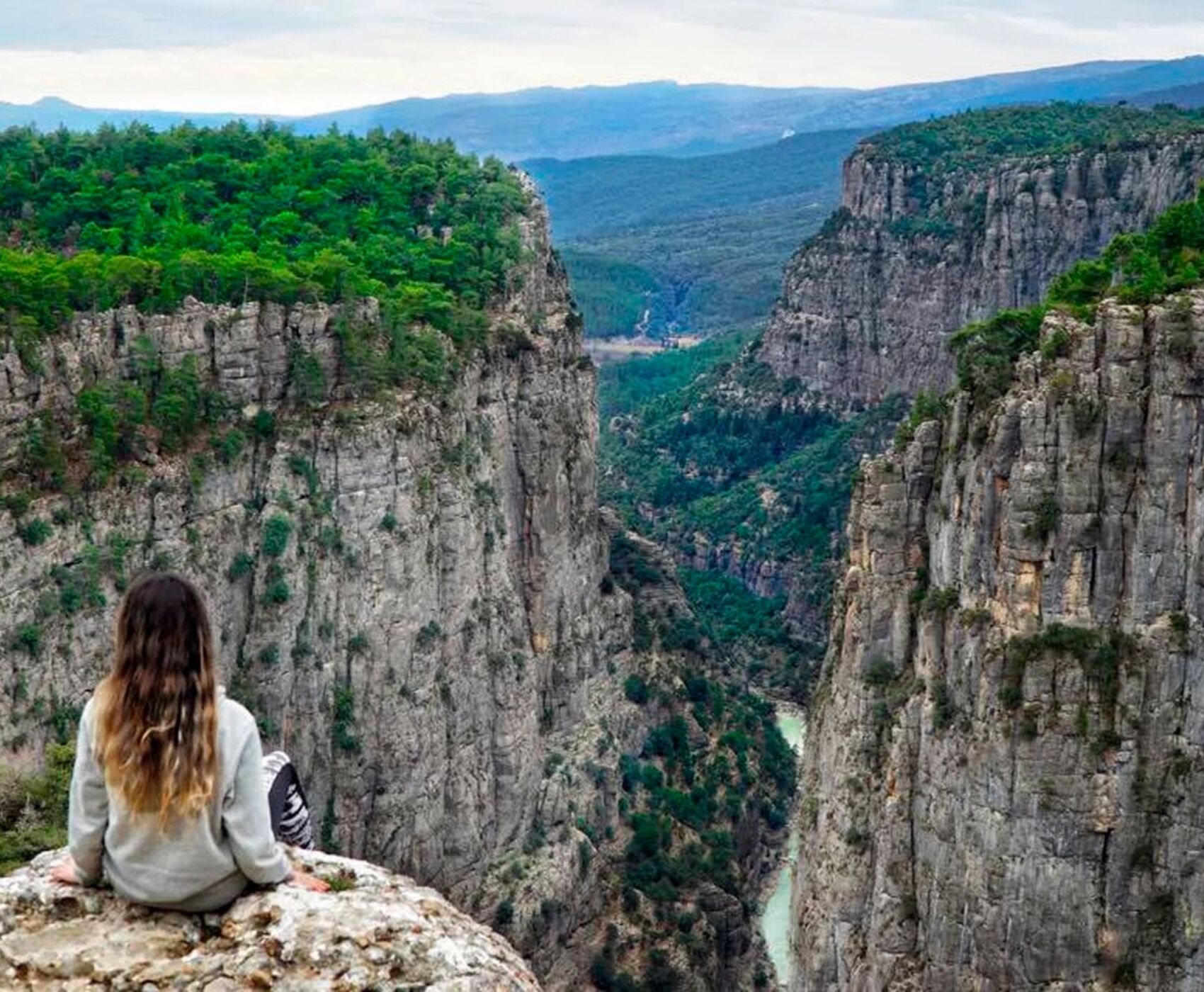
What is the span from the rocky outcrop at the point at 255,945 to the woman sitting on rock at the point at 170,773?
0.19 metres

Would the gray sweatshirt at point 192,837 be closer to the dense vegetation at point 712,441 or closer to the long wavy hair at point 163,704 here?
the long wavy hair at point 163,704

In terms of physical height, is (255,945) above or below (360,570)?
above

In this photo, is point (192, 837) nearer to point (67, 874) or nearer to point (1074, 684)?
point (67, 874)

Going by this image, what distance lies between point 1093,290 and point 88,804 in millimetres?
33044

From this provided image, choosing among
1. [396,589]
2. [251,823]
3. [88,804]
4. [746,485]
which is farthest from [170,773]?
[746,485]

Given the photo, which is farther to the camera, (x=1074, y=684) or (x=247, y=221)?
(x=247, y=221)

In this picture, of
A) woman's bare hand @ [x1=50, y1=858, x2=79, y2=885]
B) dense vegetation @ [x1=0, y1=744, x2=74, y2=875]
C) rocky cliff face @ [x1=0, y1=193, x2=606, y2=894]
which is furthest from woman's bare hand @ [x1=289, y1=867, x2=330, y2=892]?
rocky cliff face @ [x1=0, y1=193, x2=606, y2=894]

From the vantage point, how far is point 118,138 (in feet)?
205

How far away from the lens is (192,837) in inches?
398

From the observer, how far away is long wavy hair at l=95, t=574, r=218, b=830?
10078 millimetres

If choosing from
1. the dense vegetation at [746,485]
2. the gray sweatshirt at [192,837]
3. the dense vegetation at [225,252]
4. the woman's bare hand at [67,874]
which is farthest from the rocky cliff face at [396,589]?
the dense vegetation at [746,485]

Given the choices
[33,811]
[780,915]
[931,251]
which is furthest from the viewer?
[931,251]

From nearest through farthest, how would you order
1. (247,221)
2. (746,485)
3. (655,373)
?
(247,221) < (746,485) < (655,373)

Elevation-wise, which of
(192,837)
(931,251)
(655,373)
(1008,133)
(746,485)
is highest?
(1008,133)
